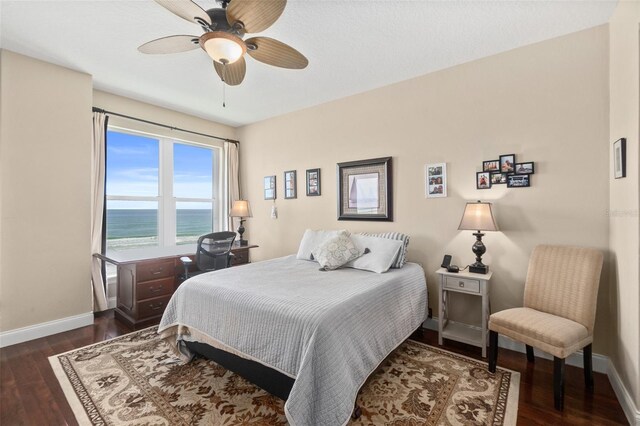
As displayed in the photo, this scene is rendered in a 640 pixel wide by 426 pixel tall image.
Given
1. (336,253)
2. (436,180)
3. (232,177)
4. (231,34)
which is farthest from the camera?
(232,177)

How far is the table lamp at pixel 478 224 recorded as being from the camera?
8.27 feet

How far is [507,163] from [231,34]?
256cm

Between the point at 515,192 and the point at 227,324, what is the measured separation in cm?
274

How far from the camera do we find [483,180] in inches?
109

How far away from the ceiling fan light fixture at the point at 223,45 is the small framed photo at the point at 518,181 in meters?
2.52

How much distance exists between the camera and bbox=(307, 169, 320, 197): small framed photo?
13.3 ft

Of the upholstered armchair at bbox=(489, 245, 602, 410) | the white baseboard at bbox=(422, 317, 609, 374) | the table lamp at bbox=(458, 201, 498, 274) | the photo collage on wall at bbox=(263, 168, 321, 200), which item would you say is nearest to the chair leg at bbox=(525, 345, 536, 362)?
the upholstered armchair at bbox=(489, 245, 602, 410)

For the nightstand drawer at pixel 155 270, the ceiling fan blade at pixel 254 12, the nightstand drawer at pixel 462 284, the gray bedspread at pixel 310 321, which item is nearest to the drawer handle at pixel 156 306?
the nightstand drawer at pixel 155 270

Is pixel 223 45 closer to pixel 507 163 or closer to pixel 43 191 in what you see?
pixel 507 163

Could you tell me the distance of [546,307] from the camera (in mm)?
2281

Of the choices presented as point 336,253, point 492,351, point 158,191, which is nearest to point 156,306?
point 158,191

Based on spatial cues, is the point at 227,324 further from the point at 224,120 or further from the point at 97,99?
the point at 224,120

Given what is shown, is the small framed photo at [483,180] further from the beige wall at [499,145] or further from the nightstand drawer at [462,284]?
the nightstand drawer at [462,284]

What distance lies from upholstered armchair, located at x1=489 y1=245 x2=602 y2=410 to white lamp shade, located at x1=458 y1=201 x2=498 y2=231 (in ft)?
1.41
